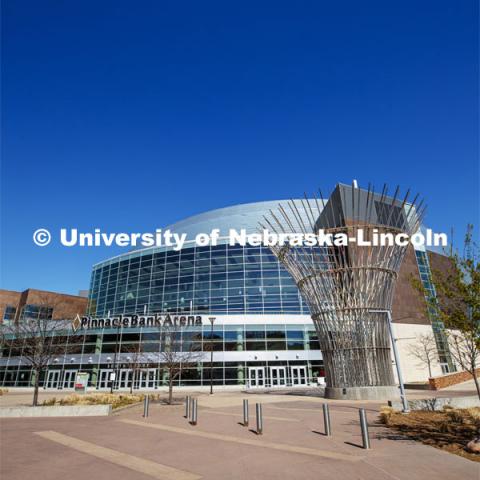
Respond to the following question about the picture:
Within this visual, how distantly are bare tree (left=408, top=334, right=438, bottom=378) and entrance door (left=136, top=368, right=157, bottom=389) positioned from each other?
27.9 metres

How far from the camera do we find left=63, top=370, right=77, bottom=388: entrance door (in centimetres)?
4153

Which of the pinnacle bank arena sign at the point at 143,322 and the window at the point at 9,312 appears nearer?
the pinnacle bank arena sign at the point at 143,322

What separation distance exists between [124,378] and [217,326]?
11.4 metres

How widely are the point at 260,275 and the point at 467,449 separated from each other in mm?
39868

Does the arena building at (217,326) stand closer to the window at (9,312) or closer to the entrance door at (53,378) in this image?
the entrance door at (53,378)

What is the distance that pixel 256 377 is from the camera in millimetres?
38969

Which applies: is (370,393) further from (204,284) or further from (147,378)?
(204,284)

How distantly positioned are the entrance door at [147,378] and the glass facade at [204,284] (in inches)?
363

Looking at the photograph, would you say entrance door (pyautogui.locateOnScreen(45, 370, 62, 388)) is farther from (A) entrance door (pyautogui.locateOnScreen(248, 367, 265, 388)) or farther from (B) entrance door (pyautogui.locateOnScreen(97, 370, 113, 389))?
(A) entrance door (pyautogui.locateOnScreen(248, 367, 265, 388))

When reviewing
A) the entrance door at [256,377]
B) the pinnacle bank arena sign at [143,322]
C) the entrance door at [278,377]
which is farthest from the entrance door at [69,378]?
the entrance door at [278,377]

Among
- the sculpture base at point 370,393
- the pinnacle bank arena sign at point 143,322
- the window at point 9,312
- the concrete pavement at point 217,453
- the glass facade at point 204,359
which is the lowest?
the concrete pavement at point 217,453

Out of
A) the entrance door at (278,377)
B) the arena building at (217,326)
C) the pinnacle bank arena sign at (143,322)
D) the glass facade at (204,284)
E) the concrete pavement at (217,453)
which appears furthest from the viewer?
the glass facade at (204,284)

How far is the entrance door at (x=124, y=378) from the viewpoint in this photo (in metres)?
39.4

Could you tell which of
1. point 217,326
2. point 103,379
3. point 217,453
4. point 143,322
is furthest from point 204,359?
point 217,453
